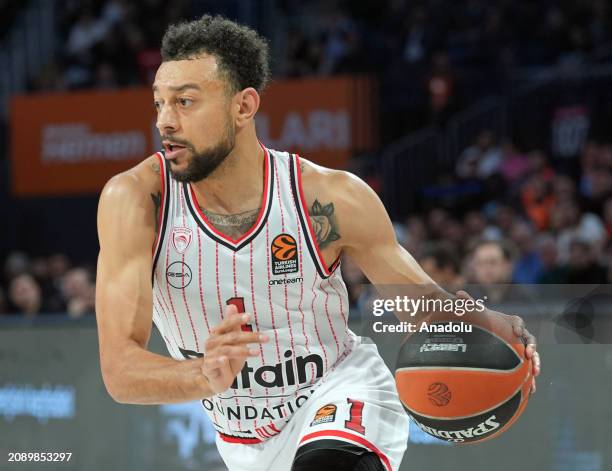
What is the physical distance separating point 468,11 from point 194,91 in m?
10.3

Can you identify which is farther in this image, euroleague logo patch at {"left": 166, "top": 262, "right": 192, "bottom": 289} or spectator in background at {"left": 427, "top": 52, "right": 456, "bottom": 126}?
spectator in background at {"left": 427, "top": 52, "right": 456, "bottom": 126}

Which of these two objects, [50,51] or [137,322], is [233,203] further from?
[50,51]

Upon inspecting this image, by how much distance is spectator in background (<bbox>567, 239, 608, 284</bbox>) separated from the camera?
8.03m

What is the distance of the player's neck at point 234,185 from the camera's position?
404 centimetres

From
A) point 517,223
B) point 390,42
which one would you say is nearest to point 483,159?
point 517,223

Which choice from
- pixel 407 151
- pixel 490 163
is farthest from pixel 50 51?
pixel 490 163

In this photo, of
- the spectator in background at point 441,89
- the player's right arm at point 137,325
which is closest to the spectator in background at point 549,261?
the spectator in background at point 441,89

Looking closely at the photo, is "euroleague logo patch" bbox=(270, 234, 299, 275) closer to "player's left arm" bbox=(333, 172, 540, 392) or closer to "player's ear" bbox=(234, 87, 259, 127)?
"player's left arm" bbox=(333, 172, 540, 392)

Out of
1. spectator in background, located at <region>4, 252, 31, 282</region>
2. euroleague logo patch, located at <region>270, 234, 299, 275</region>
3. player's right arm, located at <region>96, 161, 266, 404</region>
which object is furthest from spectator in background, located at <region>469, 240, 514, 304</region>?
spectator in background, located at <region>4, 252, 31, 282</region>

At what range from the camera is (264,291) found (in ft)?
13.1

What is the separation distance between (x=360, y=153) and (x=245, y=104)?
8905 millimetres

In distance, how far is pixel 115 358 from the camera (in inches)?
140

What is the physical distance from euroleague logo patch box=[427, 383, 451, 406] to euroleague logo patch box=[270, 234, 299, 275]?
27.0 inches

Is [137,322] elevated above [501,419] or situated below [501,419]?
above
